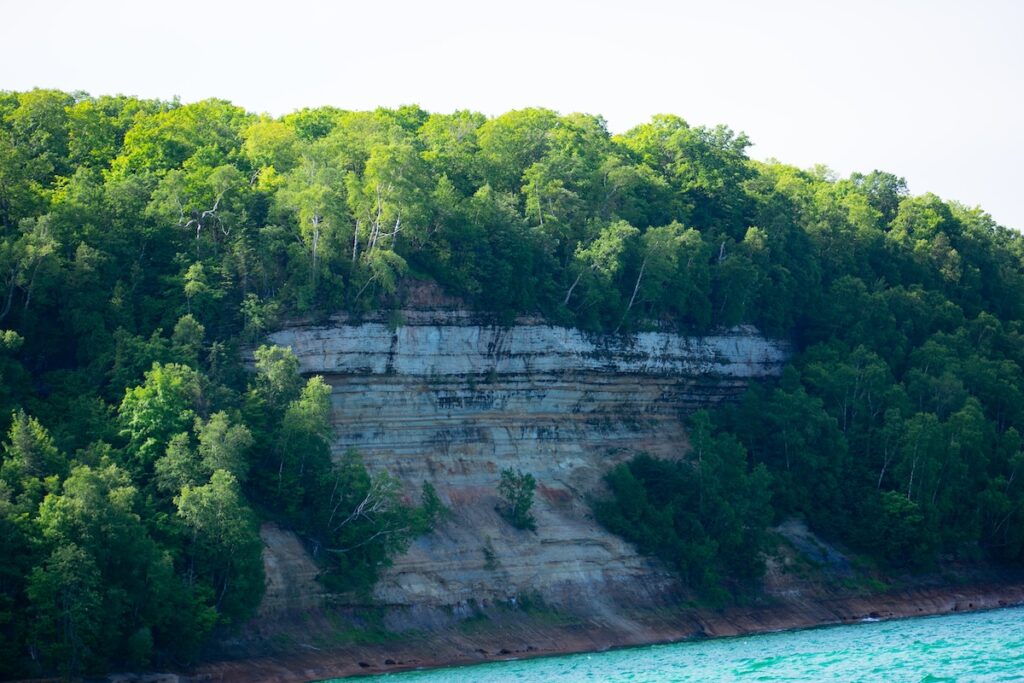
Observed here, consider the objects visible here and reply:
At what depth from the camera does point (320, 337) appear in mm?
60844

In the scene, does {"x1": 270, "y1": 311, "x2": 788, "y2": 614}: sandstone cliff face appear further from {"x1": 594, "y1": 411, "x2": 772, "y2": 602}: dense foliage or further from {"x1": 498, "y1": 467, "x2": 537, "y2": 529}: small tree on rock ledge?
{"x1": 594, "y1": 411, "x2": 772, "y2": 602}: dense foliage

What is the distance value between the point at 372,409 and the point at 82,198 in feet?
45.2

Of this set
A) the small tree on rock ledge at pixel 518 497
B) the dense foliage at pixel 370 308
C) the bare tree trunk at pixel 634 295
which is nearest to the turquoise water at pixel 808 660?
the dense foliage at pixel 370 308

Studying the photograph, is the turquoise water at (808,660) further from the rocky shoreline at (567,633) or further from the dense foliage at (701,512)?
the dense foliage at (701,512)

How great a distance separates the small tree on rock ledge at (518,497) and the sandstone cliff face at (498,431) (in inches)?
14.7

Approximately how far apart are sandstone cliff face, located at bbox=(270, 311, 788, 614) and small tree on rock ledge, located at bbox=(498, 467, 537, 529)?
14.7 inches

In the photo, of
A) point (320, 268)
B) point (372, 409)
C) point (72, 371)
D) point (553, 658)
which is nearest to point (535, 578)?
point (553, 658)

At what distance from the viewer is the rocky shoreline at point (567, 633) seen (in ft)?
171

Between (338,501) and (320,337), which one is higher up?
(320,337)

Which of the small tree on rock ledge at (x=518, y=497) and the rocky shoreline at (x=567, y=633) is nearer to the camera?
the rocky shoreline at (x=567, y=633)

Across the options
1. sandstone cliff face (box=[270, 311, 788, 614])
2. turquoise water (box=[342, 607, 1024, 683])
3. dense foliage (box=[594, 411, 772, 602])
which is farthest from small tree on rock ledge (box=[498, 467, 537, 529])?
turquoise water (box=[342, 607, 1024, 683])

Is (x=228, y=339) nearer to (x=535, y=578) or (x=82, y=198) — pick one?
(x=82, y=198)

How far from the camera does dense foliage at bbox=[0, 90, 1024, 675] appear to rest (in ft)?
165

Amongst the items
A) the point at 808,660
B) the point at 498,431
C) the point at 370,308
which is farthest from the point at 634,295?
the point at 808,660
